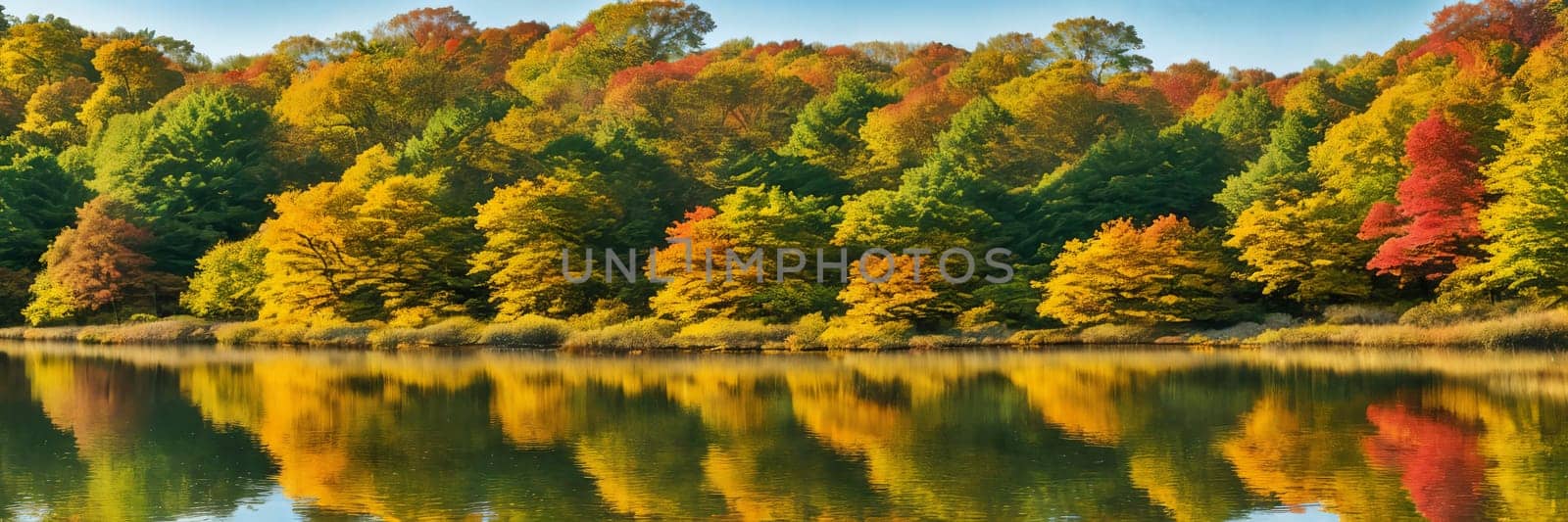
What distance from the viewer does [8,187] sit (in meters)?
58.7

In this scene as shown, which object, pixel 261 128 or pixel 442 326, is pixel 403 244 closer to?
pixel 442 326

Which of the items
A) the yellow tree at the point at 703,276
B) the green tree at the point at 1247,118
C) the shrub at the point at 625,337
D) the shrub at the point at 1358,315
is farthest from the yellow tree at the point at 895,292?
the green tree at the point at 1247,118

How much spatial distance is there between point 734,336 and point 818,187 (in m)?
11.7

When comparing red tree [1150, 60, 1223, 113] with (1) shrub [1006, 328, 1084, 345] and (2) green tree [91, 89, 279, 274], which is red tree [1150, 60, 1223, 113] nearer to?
(1) shrub [1006, 328, 1084, 345]

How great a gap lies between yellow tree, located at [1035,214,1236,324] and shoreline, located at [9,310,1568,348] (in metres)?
0.55

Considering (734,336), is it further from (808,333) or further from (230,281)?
(230,281)

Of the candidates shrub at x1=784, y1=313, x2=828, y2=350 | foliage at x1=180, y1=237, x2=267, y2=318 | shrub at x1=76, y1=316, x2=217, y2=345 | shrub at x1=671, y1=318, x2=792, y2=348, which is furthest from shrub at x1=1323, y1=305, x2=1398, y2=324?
shrub at x1=76, y1=316, x2=217, y2=345

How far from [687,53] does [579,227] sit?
49.4 m

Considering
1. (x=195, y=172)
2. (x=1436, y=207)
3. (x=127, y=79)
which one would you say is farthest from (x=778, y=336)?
(x=127, y=79)

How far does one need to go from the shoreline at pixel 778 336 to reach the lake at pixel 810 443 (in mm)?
3745

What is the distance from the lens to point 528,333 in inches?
1758

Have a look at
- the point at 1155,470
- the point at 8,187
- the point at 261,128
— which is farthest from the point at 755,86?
the point at 1155,470

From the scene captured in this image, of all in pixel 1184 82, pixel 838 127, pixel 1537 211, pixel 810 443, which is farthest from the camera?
pixel 1184 82

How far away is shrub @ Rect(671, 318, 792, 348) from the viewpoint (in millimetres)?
42156
